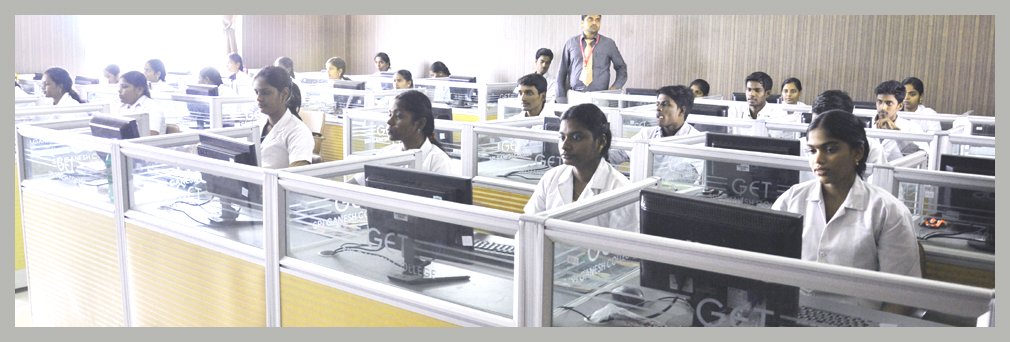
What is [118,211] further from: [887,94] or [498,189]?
[887,94]

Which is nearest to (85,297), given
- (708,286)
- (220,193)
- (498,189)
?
(220,193)

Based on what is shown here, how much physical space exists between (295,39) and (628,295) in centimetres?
1176

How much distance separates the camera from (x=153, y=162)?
2830mm

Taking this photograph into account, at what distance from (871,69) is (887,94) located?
4.11 meters

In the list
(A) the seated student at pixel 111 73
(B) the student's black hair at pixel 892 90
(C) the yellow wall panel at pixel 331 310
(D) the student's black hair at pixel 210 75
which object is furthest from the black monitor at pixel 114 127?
(A) the seated student at pixel 111 73

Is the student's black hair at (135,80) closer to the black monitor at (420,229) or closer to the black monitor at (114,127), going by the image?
the black monitor at (114,127)

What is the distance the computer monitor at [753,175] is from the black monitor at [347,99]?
416 centimetres

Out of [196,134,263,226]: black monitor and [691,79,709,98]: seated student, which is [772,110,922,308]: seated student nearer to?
[196,134,263,226]: black monitor

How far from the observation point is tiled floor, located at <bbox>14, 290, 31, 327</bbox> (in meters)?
3.96

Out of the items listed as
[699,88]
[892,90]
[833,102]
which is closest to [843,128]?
[833,102]

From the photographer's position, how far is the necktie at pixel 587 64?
730 centimetres

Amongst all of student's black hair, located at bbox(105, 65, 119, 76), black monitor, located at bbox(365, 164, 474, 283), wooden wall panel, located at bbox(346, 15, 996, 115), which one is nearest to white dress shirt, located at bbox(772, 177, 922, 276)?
black monitor, located at bbox(365, 164, 474, 283)

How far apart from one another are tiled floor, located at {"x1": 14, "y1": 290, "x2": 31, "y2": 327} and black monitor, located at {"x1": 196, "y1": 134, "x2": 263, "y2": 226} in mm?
1742

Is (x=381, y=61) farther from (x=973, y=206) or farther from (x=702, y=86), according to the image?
(x=973, y=206)
